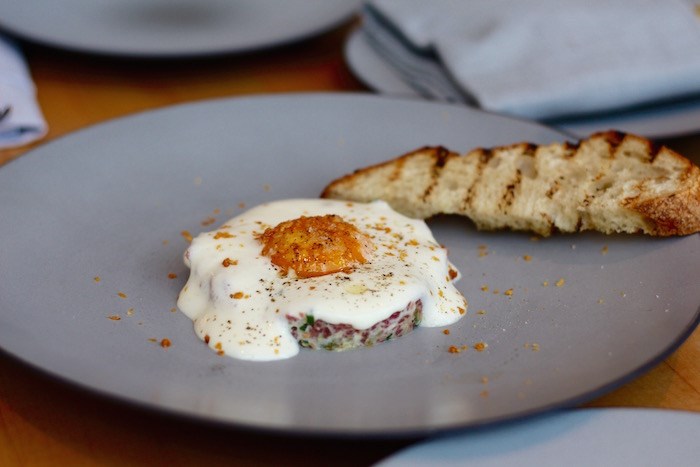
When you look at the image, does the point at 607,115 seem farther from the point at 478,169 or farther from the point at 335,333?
the point at 335,333

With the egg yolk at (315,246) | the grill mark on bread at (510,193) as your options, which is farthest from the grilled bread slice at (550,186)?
the egg yolk at (315,246)

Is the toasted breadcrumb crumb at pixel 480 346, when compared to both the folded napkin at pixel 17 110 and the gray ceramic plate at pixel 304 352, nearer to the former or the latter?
the gray ceramic plate at pixel 304 352

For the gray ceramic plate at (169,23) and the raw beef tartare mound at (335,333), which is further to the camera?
the gray ceramic plate at (169,23)

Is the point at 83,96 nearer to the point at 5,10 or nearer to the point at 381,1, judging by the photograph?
the point at 5,10

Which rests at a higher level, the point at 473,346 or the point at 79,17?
the point at 79,17

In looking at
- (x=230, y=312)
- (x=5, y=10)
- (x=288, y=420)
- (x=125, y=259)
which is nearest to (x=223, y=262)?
(x=230, y=312)

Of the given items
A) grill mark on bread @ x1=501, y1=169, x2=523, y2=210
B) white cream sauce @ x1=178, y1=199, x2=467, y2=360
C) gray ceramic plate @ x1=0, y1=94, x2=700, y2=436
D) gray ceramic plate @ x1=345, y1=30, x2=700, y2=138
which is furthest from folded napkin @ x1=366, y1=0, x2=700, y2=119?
white cream sauce @ x1=178, y1=199, x2=467, y2=360

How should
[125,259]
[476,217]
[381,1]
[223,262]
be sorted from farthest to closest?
[381,1] < [476,217] < [125,259] < [223,262]
